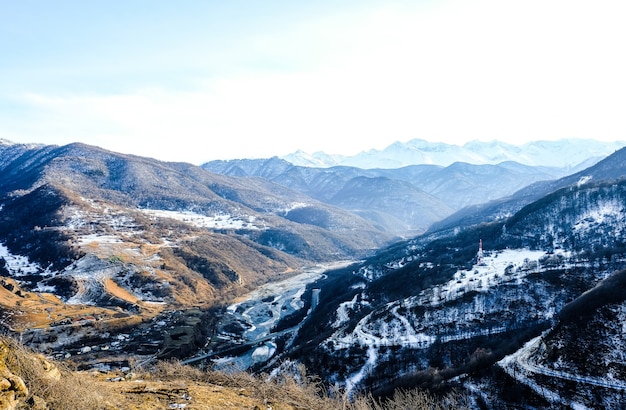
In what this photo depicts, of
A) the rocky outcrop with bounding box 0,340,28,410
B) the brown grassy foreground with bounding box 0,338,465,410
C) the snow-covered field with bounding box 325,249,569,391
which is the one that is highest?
the rocky outcrop with bounding box 0,340,28,410

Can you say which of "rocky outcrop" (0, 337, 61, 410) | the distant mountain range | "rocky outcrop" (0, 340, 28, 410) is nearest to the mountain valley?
the distant mountain range

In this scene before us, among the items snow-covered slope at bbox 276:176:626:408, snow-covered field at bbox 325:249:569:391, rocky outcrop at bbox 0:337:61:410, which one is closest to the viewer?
rocky outcrop at bbox 0:337:61:410

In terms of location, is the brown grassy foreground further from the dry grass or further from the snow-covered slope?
the snow-covered slope

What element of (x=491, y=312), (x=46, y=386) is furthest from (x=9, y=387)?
(x=491, y=312)

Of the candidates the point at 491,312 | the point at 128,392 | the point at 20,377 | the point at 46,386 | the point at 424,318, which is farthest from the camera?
the point at 424,318

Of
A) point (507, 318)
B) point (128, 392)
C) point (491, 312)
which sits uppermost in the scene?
point (128, 392)

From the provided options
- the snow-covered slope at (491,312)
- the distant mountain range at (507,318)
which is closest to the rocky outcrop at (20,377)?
the distant mountain range at (507,318)

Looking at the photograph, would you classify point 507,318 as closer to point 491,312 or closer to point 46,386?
point 491,312

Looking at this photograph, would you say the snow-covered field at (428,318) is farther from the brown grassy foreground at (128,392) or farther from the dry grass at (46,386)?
the dry grass at (46,386)
